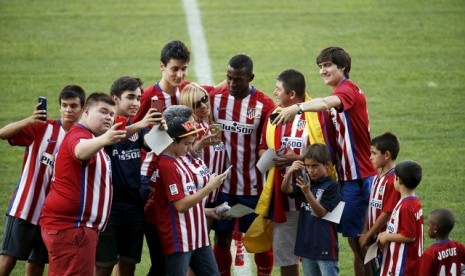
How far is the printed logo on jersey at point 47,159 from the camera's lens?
8.66 metres

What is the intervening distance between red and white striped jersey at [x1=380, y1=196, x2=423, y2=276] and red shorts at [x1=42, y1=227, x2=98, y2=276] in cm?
244

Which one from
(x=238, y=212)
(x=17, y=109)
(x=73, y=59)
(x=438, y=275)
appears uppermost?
(x=73, y=59)

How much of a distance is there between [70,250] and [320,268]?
213cm

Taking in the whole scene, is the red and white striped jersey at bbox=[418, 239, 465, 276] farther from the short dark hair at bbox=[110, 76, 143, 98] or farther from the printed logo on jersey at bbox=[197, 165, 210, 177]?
the short dark hair at bbox=[110, 76, 143, 98]

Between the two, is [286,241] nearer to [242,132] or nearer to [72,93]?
[242,132]

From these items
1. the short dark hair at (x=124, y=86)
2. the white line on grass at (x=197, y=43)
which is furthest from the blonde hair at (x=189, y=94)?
the white line on grass at (x=197, y=43)

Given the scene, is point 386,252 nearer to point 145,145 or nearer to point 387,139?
Answer: point 387,139

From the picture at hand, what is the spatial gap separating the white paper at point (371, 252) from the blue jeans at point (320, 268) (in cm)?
31

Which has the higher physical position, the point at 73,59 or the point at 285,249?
the point at 73,59

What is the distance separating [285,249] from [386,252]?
0.99 metres

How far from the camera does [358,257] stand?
9.47 metres

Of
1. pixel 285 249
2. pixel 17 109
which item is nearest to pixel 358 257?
pixel 285 249

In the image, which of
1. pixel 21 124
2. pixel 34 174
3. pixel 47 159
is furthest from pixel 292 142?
pixel 21 124

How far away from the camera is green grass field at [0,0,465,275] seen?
49.8ft
